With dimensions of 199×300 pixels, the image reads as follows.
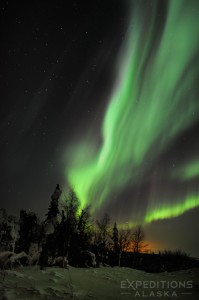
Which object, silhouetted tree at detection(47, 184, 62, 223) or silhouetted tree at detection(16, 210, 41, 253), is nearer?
silhouetted tree at detection(16, 210, 41, 253)

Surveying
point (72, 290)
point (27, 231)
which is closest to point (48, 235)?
point (27, 231)

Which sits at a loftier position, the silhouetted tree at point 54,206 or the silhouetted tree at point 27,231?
the silhouetted tree at point 54,206

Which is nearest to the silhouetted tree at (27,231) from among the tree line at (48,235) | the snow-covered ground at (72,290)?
the tree line at (48,235)

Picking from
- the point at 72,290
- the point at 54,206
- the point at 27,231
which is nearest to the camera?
the point at 72,290

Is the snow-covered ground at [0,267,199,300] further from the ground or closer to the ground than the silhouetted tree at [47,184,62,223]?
closer to the ground

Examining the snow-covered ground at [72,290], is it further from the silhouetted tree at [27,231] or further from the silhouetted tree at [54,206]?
the silhouetted tree at [54,206]

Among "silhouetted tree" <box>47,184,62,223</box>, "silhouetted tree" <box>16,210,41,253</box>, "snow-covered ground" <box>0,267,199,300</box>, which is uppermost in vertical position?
"silhouetted tree" <box>47,184,62,223</box>

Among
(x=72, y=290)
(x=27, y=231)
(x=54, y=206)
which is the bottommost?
(x=72, y=290)

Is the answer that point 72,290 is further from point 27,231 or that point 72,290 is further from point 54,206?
point 54,206

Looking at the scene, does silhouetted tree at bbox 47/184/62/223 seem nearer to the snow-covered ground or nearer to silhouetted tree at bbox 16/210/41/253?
silhouetted tree at bbox 16/210/41/253

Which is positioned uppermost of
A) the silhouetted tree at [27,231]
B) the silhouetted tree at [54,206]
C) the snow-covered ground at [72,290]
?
the silhouetted tree at [54,206]

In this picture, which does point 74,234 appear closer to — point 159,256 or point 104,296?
point 104,296

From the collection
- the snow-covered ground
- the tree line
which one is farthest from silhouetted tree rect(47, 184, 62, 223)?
the snow-covered ground

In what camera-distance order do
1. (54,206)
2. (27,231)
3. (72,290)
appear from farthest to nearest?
(54,206) < (27,231) < (72,290)
